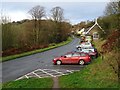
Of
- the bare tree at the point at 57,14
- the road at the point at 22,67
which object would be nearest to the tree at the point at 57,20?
the bare tree at the point at 57,14

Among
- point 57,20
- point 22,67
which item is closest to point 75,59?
point 22,67

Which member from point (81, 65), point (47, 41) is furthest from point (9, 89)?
point (47, 41)

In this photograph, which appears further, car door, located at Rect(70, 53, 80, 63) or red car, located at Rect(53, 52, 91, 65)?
car door, located at Rect(70, 53, 80, 63)

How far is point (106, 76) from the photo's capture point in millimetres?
16250

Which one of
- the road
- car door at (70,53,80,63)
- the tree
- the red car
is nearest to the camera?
the road

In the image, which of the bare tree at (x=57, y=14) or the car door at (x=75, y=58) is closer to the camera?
the car door at (x=75, y=58)

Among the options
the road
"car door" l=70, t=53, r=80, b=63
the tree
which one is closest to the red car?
"car door" l=70, t=53, r=80, b=63

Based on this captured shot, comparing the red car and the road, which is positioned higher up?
the red car

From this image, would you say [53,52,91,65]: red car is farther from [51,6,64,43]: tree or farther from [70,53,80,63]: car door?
[51,6,64,43]: tree

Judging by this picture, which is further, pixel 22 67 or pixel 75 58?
pixel 75 58

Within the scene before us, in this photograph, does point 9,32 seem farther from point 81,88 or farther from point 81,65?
point 81,88

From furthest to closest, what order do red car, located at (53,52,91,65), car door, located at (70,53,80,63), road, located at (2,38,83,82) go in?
car door, located at (70,53,80,63) → red car, located at (53,52,91,65) → road, located at (2,38,83,82)

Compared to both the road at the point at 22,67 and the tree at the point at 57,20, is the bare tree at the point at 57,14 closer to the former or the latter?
the tree at the point at 57,20

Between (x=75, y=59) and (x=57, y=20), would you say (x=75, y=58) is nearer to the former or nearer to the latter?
(x=75, y=59)
